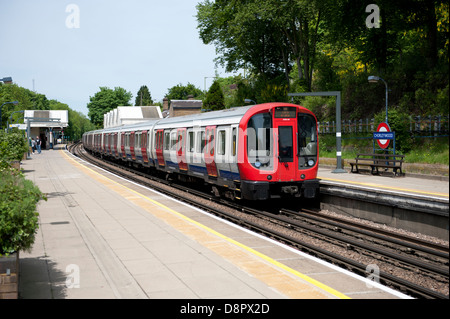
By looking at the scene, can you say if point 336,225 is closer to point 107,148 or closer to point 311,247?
point 311,247

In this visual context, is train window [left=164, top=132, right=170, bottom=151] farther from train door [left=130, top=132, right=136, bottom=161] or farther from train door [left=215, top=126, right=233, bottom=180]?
train door [left=130, top=132, right=136, bottom=161]

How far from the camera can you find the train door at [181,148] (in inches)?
775

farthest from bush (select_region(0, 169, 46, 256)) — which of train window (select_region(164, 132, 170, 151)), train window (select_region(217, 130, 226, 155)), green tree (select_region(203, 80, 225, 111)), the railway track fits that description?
green tree (select_region(203, 80, 225, 111))

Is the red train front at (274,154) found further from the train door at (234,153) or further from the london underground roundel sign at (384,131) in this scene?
the london underground roundel sign at (384,131)

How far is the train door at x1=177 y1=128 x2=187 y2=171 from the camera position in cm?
1969

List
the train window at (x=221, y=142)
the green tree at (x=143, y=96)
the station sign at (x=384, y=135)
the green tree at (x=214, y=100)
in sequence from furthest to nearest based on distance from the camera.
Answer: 1. the green tree at (x=143, y=96)
2. the green tree at (x=214, y=100)
3. the station sign at (x=384, y=135)
4. the train window at (x=221, y=142)

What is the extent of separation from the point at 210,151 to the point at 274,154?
320cm

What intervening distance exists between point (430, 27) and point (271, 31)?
17778 millimetres

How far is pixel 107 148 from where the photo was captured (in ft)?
140

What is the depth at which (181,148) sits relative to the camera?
2005cm

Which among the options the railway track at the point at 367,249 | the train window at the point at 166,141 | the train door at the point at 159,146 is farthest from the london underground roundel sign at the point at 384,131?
the train door at the point at 159,146

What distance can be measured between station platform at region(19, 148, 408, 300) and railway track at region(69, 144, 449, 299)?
2.33ft

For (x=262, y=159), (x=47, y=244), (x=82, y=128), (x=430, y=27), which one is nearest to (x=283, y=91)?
(x=430, y=27)

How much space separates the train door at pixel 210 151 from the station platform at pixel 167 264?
11.4ft
